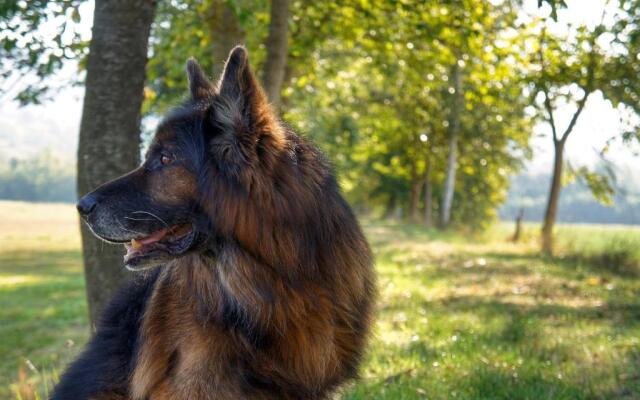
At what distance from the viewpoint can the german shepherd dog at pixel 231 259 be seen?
3416 millimetres

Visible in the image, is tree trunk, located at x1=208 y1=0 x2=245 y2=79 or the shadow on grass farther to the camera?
tree trunk, located at x1=208 y1=0 x2=245 y2=79

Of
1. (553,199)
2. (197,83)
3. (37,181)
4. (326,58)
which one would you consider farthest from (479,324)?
(37,181)

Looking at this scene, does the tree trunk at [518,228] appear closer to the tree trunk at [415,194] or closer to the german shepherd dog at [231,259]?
the tree trunk at [415,194]

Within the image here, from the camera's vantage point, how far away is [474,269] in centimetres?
1692

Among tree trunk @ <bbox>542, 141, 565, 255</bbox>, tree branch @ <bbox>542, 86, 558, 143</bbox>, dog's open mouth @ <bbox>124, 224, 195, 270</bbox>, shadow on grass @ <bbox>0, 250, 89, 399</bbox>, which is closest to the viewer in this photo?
dog's open mouth @ <bbox>124, 224, 195, 270</bbox>

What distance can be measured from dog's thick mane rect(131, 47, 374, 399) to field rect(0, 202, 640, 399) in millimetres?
1141

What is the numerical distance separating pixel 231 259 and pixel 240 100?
2.94 ft

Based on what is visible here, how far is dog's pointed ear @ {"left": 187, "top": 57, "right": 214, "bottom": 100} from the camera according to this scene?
3791 mm

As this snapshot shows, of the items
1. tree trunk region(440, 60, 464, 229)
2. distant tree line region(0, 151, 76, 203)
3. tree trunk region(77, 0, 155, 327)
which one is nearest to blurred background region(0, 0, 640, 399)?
tree trunk region(77, 0, 155, 327)

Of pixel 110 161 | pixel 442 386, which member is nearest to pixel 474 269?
pixel 442 386

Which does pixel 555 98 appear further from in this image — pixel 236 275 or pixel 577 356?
pixel 236 275

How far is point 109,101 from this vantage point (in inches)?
236

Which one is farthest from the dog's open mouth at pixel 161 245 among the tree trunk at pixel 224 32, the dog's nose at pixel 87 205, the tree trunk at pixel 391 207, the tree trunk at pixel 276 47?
the tree trunk at pixel 391 207

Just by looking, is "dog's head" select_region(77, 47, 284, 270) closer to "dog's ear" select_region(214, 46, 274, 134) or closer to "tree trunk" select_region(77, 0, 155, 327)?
"dog's ear" select_region(214, 46, 274, 134)
